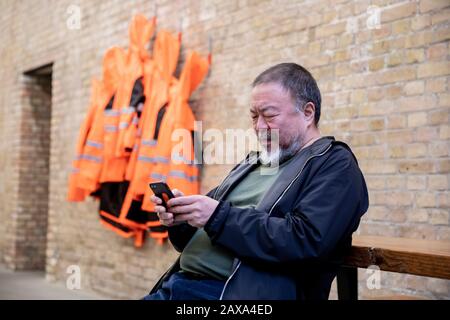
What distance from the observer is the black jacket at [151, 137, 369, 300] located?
2100 mm

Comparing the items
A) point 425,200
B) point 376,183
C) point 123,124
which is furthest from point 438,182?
point 123,124

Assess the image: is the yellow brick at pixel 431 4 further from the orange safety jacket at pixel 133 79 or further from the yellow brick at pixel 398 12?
the orange safety jacket at pixel 133 79

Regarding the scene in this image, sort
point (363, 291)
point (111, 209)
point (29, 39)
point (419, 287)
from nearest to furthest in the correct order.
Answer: point (419, 287), point (363, 291), point (111, 209), point (29, 39)

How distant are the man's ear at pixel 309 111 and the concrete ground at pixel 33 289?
14.4 feet

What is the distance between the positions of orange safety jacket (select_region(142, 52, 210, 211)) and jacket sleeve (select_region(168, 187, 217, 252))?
2434 mm

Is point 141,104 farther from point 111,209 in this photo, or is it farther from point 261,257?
point 261,257

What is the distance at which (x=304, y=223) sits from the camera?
6.89 ft

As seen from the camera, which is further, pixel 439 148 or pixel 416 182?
pixel 416 182

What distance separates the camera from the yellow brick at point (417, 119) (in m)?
3.51

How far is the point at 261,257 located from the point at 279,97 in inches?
25.2

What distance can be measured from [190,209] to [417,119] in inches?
72.1

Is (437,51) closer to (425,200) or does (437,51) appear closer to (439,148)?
(439,148)

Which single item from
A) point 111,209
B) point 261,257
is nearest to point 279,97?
point 261,257
